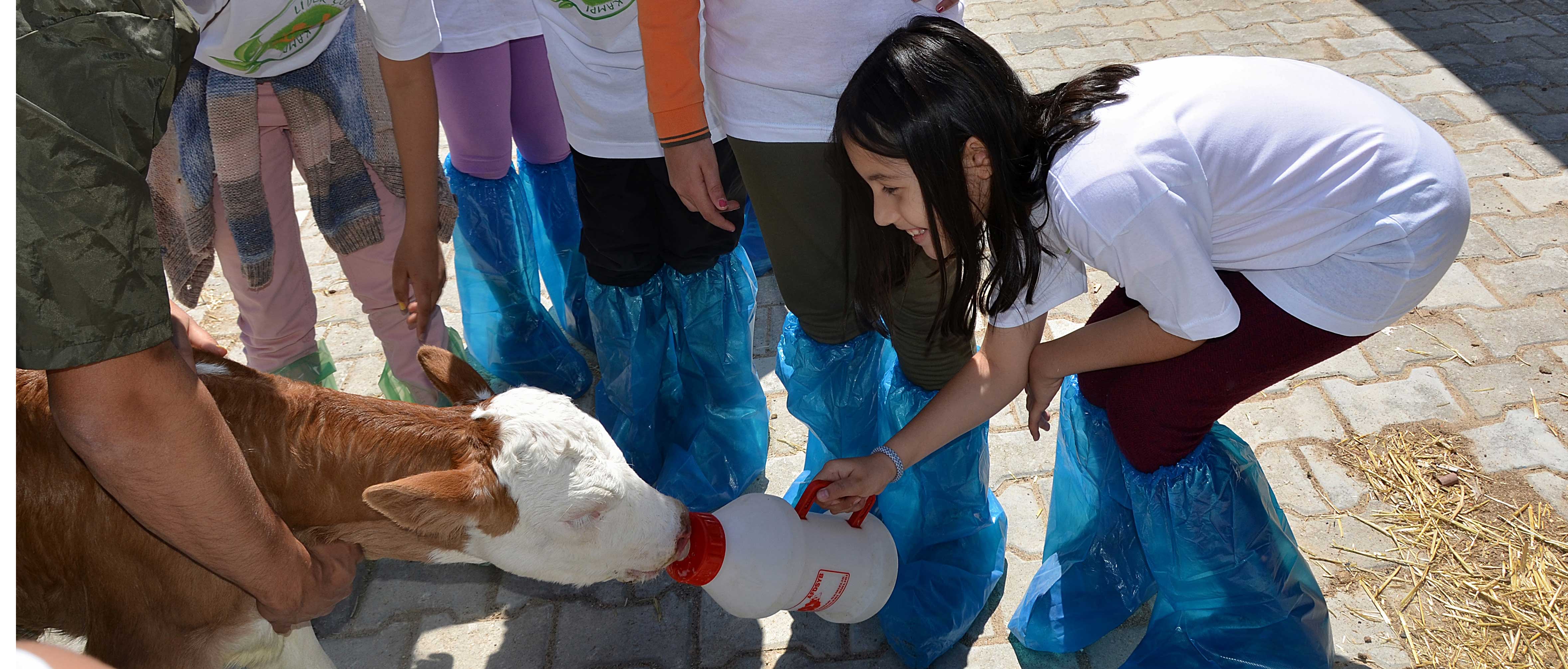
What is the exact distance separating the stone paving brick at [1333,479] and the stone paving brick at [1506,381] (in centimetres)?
63

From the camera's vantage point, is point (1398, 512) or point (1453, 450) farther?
point (1453, 450)

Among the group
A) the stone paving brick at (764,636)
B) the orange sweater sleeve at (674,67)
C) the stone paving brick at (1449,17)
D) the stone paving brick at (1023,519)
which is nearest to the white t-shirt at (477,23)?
the orange sweater sleeve at (674,67)

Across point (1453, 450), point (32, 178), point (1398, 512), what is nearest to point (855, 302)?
point (32, 178)

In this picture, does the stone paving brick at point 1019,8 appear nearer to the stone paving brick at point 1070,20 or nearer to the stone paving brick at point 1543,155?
the stone paving brick at point 1070,20

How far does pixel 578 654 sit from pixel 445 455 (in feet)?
3.20

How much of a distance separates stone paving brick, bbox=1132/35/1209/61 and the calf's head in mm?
5143

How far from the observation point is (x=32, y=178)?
136 centimetres

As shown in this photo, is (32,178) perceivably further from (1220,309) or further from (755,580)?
(1220,309)

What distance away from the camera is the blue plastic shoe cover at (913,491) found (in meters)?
2.76

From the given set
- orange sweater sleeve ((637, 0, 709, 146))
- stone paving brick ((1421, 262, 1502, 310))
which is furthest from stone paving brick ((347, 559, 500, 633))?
stone paving brick ((1421, 262, 1502, 310))

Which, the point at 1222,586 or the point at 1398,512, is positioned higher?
the point at 1222,586

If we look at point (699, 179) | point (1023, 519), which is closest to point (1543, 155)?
point (1023, 519)

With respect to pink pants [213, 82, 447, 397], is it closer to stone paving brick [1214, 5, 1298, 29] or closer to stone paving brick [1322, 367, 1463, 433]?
stone paving brick [1322, 367, 1463, 433]

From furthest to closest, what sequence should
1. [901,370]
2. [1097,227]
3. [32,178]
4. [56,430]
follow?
[901,370] → [56,430] → [1097,227] → [32,178]
